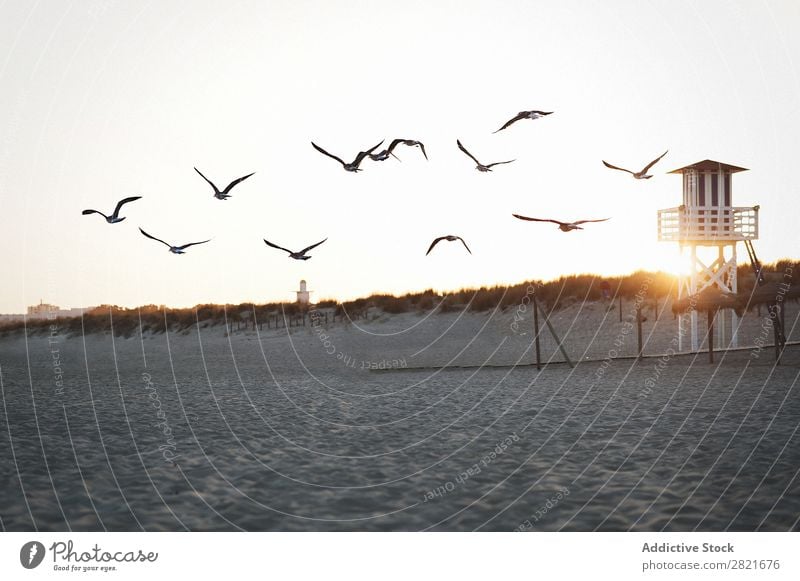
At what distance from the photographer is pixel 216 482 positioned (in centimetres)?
1117

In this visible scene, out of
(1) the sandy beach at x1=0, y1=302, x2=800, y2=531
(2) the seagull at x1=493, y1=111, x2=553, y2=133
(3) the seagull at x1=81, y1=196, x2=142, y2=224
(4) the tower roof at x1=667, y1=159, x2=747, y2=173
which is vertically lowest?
(1) the sandy beach at x1=0, y1=302, x2=800, y2=531

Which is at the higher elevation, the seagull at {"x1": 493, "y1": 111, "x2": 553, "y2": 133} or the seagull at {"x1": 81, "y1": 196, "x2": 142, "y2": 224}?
the seagull at {"x1": 493, "y1": 111, "x2": 553, "y2": 133}

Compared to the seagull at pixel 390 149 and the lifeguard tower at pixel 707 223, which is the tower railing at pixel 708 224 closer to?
the lifeguard tower at pixel 707 223

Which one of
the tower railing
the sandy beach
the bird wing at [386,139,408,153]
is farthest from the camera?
the tower railing

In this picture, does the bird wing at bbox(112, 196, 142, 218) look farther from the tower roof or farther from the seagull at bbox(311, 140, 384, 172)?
the tower roof

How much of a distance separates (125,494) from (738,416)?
13.2 meters

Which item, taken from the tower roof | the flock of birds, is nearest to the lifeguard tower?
the tower roof

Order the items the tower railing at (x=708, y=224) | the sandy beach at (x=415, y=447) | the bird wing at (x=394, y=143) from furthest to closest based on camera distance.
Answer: the tower railing at (x=708, y=224)
the bird wing at (x=394, y=143)
the sandy beach at (x=415, y=447)

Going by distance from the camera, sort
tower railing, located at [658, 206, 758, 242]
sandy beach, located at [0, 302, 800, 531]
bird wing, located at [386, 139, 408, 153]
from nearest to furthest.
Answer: sandy beach, located at [0, 302, 800, 531] → bird wing, located at [386, 139, 408, 153] → tower railing, located at [658, 206, 758, 242]

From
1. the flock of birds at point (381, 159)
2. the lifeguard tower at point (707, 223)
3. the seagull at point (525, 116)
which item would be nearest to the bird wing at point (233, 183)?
the flock of birds at point (381, 159)

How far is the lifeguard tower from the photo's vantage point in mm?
27422

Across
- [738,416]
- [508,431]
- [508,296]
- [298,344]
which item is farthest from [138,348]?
[738,416]

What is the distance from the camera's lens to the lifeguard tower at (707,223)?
27.4 meters
